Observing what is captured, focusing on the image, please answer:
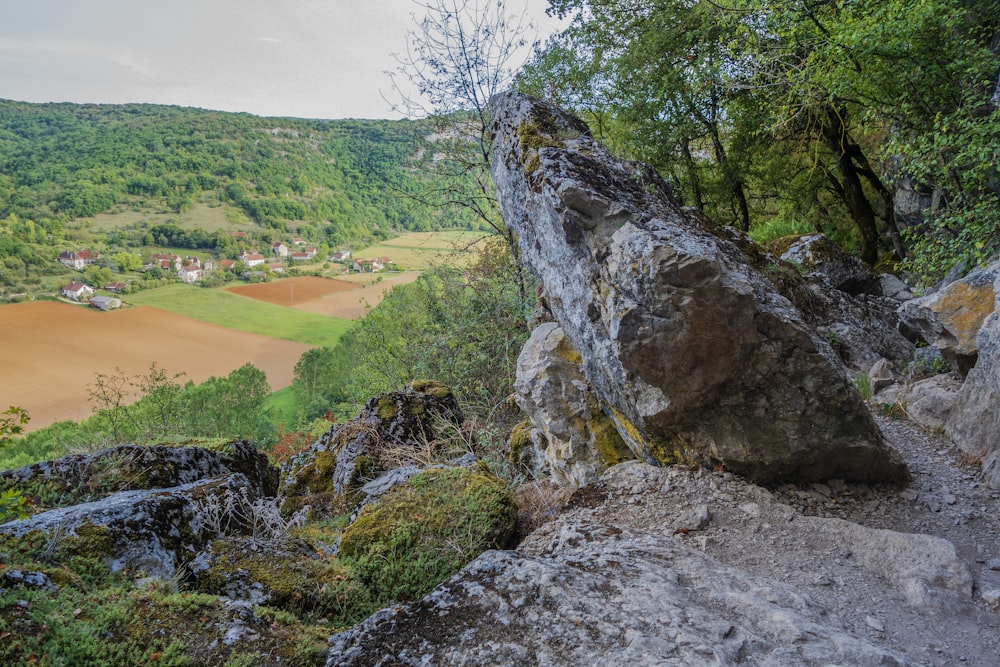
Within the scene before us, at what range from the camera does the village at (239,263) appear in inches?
1850

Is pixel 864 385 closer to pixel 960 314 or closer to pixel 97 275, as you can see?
pixel 960 314

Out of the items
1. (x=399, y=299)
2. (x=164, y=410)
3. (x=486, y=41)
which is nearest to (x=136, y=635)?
(x=486, y=41)

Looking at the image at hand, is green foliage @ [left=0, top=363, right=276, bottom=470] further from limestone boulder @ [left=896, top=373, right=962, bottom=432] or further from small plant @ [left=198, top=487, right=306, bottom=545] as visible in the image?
limestone boulder @ [left=896, top=373, right=962, bottom=432]

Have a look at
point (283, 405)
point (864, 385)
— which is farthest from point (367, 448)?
point (283, 405)

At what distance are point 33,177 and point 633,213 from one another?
7087cm

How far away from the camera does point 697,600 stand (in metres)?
2.90

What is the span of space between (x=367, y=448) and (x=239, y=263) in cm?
5172

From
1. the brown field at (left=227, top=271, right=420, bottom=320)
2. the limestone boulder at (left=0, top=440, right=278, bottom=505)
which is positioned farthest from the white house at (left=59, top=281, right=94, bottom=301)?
the limestone boulder at (left=0, top=440, right=278, bottom=505)

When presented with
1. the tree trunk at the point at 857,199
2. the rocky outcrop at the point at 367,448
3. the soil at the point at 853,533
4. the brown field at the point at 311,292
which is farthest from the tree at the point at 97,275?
the soil at the point at 853,533

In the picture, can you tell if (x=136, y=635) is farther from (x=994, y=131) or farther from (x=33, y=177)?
(x=33, y=177)

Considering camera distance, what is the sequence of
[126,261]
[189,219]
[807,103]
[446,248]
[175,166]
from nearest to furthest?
1. [807,103]
2. [446,248]
3. [126,261]
4. [189,219]
5. [175,166]

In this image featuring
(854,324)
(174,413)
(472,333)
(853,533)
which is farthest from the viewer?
(174,413)

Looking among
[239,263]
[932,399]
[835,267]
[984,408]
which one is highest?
[239,263]

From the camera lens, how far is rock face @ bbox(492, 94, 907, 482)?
14.1ft
